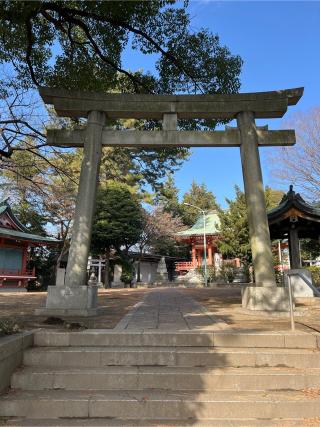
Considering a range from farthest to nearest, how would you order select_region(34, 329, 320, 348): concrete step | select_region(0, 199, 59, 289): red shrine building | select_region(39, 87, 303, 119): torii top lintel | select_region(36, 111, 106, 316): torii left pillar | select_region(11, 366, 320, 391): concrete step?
select_region(0, 199, 59, 289): red shrine building → select_region(39, 87, 303, 119): torii top lintel → select_region(36, 111, 106, 316): torii left pillar → select_region(34, 329, 320, 348): concrete step → select_region(11, 366, 320, 391): concrete step

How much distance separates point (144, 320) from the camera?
24.5 feet

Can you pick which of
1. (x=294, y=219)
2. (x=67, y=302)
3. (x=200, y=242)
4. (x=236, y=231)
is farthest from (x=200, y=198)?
(x=67, y=302)

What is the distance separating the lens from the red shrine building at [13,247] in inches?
1062

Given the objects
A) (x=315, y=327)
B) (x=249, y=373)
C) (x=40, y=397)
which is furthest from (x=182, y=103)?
(x=40, y=397)

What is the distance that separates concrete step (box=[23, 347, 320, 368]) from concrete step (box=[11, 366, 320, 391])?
32 centimetres

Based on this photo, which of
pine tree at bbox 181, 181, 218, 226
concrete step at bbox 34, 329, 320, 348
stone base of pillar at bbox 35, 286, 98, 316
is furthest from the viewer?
pine tree at bbox 181, 181, 218, 226

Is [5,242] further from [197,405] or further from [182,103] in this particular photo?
[197,405]

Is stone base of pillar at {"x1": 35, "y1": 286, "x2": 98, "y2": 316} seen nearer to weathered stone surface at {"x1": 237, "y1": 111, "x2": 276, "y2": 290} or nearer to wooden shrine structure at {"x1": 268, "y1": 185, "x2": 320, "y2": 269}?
weathered stone surface at {"x1": 237, "y1": 111, "x2": 276, "y2": 290}

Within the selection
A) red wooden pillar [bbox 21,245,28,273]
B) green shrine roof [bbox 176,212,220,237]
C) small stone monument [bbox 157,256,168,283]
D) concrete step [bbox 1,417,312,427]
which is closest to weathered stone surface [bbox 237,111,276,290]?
concrete step [bbox 1,417,312,427]

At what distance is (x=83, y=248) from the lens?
9.00 meters

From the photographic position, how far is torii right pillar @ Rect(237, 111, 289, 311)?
8.72 meters

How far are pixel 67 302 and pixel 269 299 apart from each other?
4.51 m

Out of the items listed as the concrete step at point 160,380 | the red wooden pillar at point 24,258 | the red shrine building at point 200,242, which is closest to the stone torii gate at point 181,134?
the concrete step at point 160,380

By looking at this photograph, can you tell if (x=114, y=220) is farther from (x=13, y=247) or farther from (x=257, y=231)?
(x=257, y=231)
